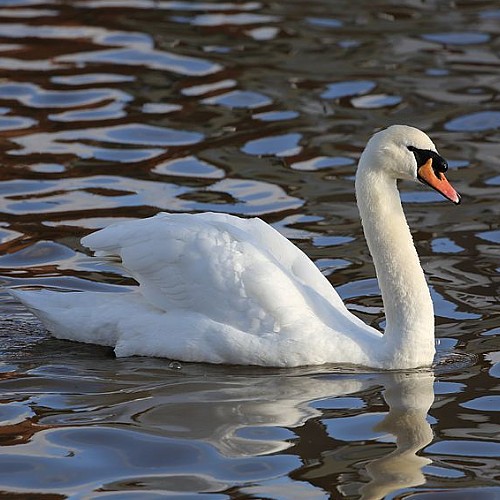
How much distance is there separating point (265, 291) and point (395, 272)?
2.63 feet

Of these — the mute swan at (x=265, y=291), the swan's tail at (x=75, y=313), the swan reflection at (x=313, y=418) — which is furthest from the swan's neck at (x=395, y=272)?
the swan's tail at (x=75, y=313)

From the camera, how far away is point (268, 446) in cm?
715

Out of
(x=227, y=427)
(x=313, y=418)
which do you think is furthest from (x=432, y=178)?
(x=227, y=427)

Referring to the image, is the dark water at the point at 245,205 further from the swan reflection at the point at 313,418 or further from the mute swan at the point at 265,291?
the mute swan at the point at 265,291

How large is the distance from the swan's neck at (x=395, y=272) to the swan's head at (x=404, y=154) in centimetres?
7

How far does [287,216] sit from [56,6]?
7.92 meters

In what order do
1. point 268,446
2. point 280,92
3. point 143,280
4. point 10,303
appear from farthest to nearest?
point 280,92 → point 10,303 → point 143,280 → point 268,446

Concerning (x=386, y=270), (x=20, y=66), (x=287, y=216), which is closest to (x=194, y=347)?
(x=386, y=270)

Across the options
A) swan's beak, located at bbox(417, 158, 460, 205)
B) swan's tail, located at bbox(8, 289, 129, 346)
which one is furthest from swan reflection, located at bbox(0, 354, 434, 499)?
swan's beak, located at bbox(417, 158, 460, 205)

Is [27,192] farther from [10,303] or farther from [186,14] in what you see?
[186,14]

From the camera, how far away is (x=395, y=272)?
28.0ft

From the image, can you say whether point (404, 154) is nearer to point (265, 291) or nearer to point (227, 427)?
point (265, 291)

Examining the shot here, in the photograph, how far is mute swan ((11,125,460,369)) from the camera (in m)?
8.33

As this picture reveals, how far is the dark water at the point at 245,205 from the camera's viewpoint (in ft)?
23.0
